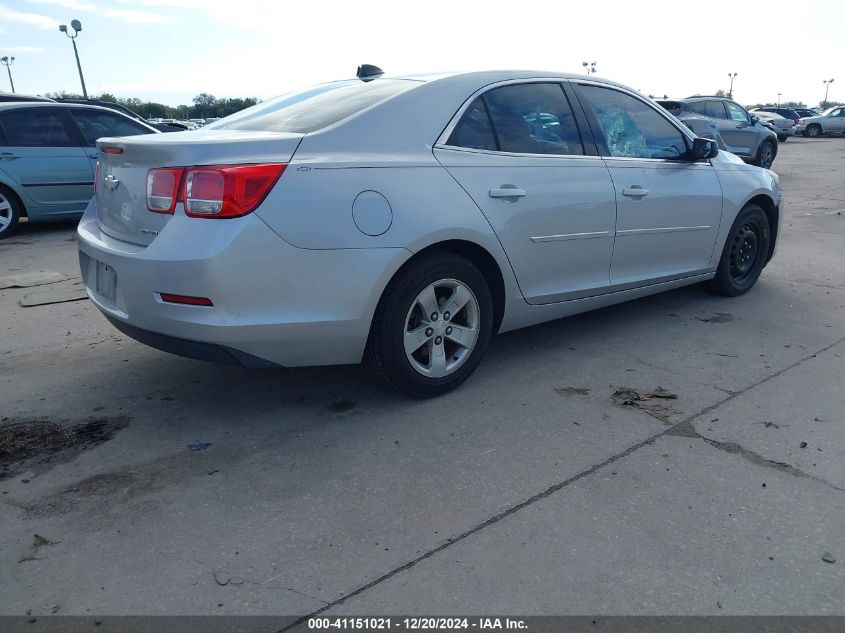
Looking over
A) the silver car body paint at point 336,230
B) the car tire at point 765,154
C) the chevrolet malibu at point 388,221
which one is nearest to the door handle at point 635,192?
the chevrolet malibu at point 388,221

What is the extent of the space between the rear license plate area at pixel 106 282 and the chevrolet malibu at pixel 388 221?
0.02 meters

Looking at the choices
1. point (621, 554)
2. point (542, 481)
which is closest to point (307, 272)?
point (542, 481)

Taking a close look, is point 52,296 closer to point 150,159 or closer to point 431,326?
point 150,159

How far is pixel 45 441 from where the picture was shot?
3.35 m

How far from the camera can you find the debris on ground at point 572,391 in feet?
12.7

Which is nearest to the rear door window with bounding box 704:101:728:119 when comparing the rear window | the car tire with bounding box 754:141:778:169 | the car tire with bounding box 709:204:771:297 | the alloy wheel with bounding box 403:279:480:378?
the car tire with bounding box 754:141:778:169

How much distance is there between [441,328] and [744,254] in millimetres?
3296

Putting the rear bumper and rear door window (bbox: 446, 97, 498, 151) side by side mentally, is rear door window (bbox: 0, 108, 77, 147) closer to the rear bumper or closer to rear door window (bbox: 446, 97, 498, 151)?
the rear bumper

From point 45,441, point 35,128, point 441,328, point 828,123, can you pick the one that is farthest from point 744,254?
point 828,123

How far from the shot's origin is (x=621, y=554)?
247 cm

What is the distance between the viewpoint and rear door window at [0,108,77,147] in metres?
8.84
